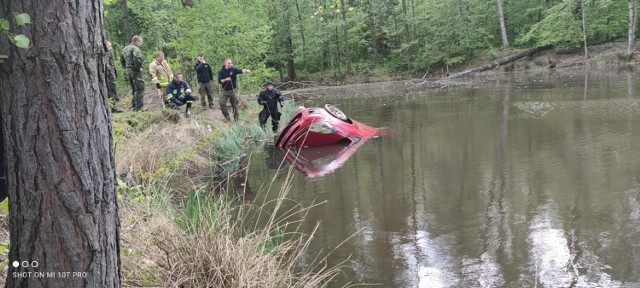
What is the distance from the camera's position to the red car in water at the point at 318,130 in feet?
34.0

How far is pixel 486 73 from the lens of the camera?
28531mm

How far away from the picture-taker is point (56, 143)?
69.9 inches

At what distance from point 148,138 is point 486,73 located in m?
23.8

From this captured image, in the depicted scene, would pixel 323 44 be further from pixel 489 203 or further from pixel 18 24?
pixel 18 24

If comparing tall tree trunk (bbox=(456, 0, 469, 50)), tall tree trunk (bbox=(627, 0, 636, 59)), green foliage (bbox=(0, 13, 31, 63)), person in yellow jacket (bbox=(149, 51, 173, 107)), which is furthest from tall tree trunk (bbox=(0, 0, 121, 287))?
tall tree trunk (bbox=(456, 0, 469, 50))

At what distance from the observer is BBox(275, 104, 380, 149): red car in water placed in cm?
1036

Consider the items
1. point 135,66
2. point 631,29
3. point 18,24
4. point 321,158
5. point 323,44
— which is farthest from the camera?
point 323,44

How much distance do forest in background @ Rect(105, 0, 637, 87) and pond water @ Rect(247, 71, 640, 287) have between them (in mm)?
8124

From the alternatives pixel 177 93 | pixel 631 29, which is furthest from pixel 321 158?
pixel 631 29

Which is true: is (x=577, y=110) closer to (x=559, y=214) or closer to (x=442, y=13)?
(x=559, y=214)

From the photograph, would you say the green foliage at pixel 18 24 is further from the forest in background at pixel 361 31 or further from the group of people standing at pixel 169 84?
the forest in background at pixel 361 31

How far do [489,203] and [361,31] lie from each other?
31996mm

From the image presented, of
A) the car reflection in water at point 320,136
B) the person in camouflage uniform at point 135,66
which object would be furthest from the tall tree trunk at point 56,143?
the person in camouflage uniform at point 135,66

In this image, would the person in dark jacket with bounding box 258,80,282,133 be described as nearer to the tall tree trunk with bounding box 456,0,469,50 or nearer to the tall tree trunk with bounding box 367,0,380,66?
the tall tree trunk with bounding box 456,0,469,50
